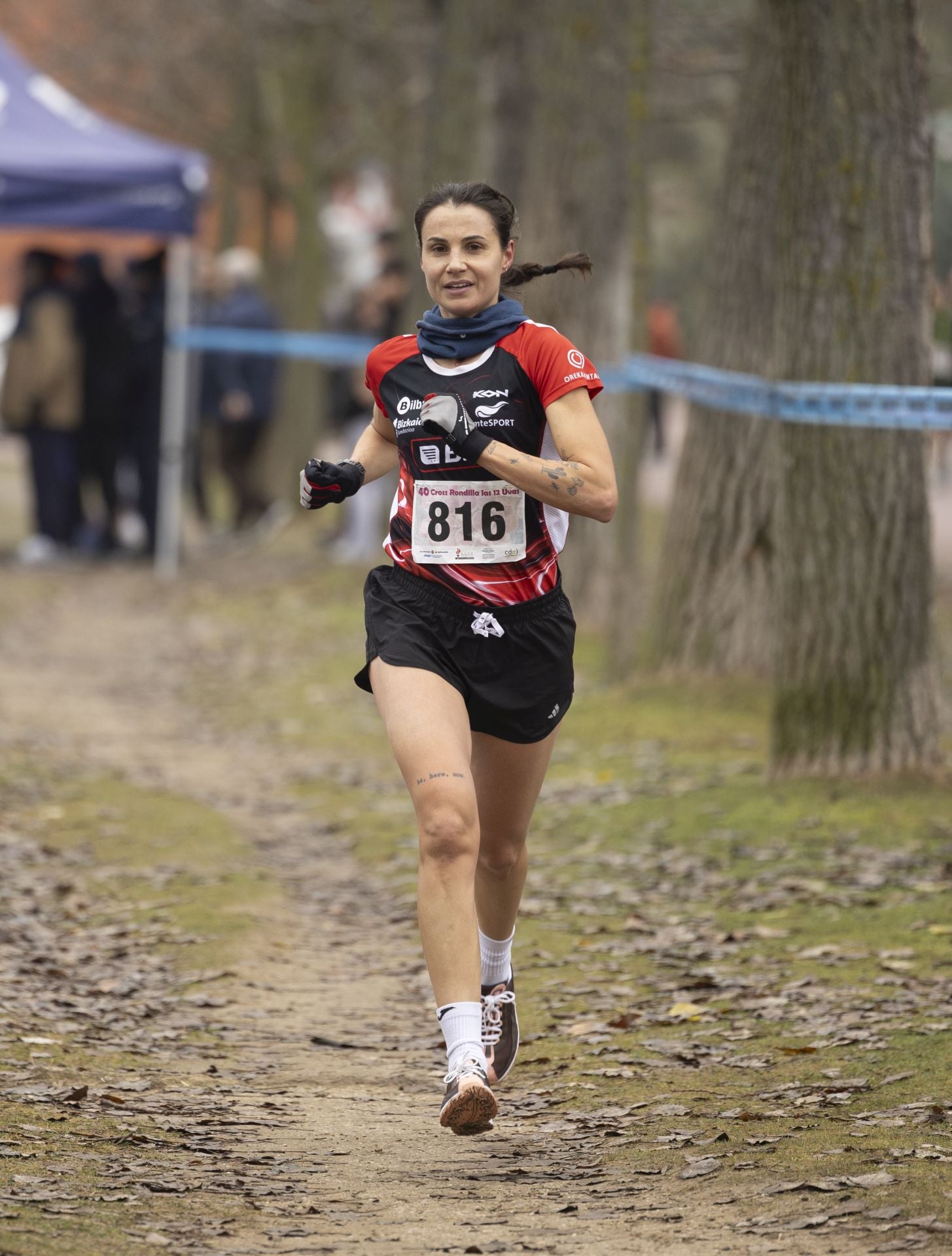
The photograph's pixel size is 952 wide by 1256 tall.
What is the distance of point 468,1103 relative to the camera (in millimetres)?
4617

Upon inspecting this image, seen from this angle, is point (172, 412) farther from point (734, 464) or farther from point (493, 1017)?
point (493, 1017)

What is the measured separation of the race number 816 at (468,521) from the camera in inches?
200

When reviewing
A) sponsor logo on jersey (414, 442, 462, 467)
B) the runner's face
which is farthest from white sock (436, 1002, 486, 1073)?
the runner's face

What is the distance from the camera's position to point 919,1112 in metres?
5.02

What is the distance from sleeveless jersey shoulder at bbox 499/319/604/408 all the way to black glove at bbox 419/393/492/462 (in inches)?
10.5

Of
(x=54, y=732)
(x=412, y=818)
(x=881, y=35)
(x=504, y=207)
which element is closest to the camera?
(x=504, y=207)

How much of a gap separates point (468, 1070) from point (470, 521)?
1.34 metres

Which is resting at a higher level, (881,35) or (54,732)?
(881,35)

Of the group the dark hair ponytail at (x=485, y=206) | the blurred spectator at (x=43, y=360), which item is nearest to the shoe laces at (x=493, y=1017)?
the dark hair ponytail at (x=485, y=206)

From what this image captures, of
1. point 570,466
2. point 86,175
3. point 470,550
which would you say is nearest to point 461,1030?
point 470,550

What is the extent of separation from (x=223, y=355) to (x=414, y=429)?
1424 cm

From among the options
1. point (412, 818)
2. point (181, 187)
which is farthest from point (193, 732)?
point (181, 187)

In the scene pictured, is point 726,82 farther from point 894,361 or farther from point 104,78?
point 894,361

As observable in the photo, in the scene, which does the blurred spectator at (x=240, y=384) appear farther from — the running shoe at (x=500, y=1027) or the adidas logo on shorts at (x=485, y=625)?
the adidas logo on shorts at (x=485, y=625)
